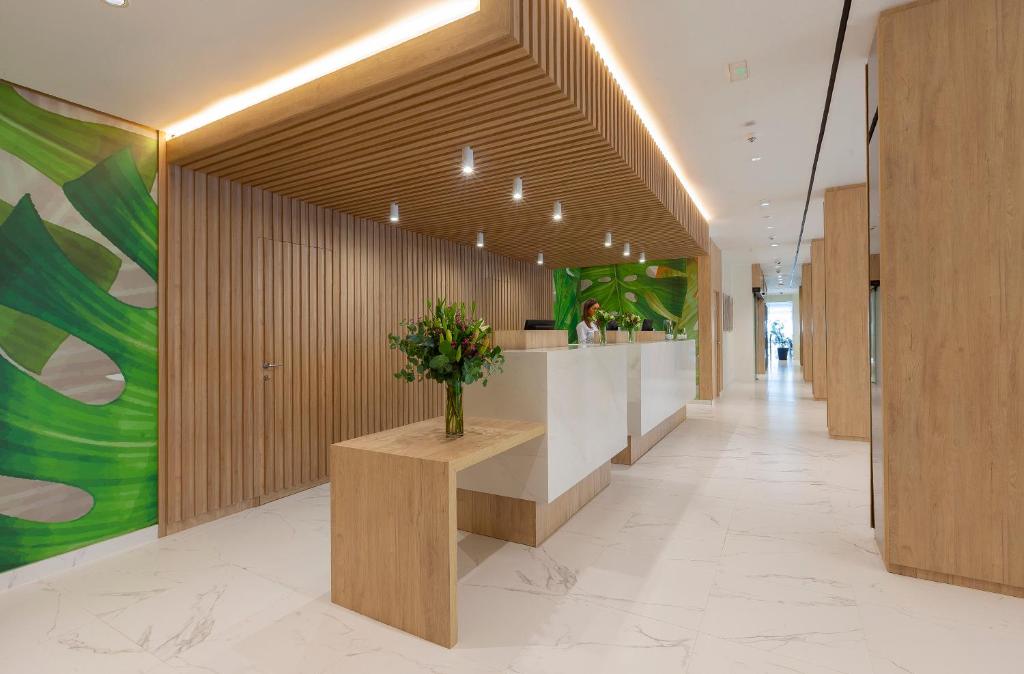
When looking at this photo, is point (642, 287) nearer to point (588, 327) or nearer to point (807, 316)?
point (588, 327)

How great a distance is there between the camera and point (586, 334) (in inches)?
190

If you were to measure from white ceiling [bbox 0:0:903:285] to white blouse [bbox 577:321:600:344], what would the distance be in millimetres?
2087

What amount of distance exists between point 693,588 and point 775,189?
5.94 meters

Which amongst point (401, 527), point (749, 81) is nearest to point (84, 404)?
point (401, 527)

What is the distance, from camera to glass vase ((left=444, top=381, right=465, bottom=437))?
9.18ft

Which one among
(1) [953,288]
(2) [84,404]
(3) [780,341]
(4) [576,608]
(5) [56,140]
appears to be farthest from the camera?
(3) [780,341]

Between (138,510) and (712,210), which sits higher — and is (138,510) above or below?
below

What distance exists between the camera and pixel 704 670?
2.15 meters

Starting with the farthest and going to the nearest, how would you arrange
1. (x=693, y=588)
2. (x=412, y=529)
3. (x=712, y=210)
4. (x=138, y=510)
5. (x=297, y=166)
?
1. (x=712, y=210)
2. (x=297, y=166)
3. (x=138, y=510)
4. (x=693, y=588)
5. (x=412, y=529)

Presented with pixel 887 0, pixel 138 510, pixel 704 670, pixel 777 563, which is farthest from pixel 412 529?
pixel 887 0

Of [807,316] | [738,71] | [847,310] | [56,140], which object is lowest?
[847,310]

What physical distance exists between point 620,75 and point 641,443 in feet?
12.9

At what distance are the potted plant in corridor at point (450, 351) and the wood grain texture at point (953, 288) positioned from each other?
8.04ft

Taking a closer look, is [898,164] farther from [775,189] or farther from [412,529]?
A: [775,189]
